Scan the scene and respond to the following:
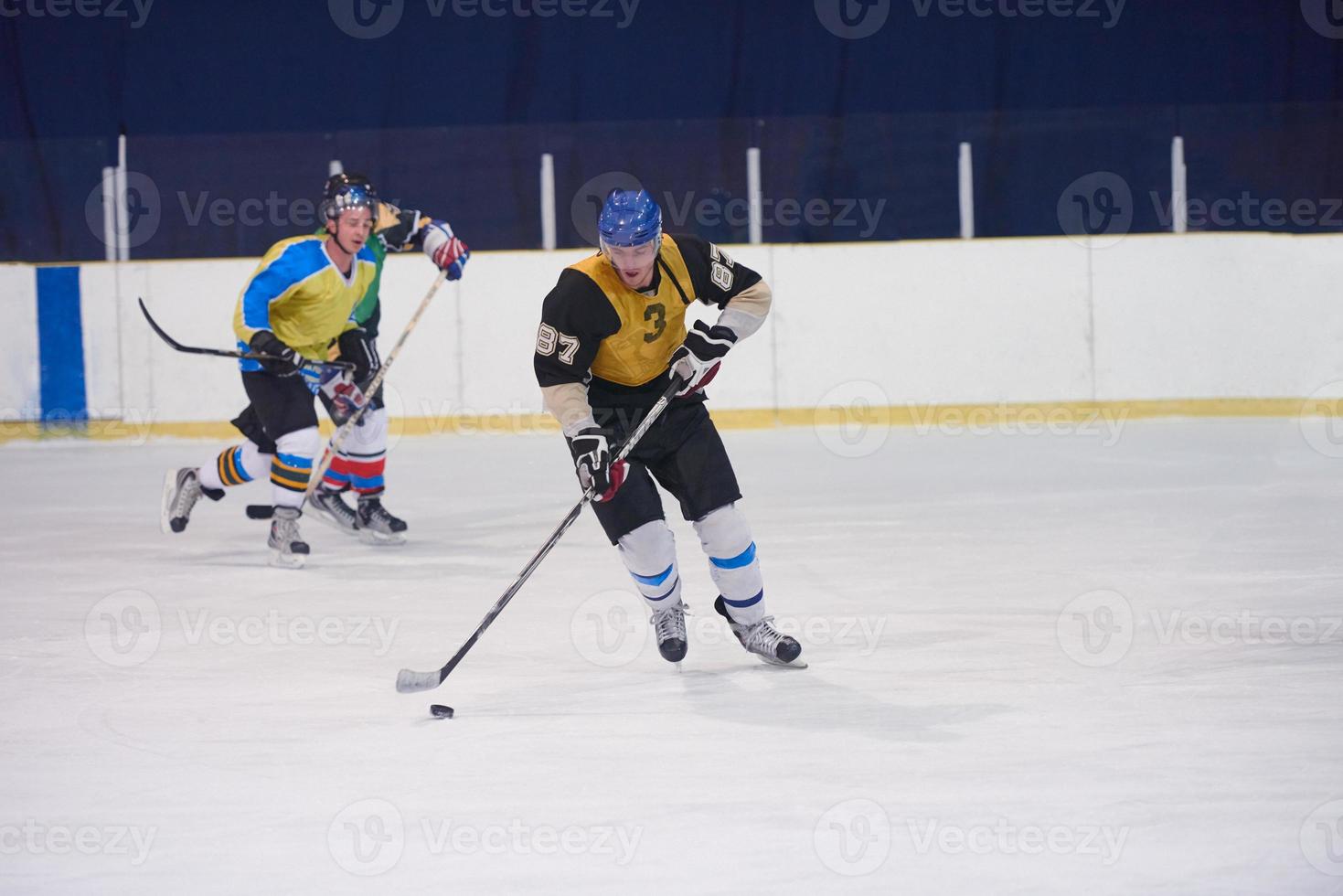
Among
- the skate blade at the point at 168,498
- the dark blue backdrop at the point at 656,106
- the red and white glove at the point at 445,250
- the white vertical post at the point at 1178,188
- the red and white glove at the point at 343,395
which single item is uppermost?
the dark blue backdrop at the point at 656,106

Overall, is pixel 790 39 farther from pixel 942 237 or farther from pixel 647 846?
pixel 647 846

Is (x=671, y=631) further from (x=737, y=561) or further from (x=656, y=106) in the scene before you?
(x=656, y=106)

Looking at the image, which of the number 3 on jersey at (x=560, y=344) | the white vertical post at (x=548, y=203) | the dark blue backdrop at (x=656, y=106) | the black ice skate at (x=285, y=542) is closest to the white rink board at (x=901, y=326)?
the white vertical post at (x=548, y=203)

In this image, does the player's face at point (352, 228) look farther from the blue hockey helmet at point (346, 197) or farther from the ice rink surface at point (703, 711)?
the ice rink surface at point (703, 711)

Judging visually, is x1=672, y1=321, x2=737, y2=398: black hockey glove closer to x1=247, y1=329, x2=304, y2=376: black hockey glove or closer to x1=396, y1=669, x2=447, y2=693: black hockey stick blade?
x1=396, y1=669, x2=447, y2=693: black hockey stick blade

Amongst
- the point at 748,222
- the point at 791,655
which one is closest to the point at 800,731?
the point at 791,655

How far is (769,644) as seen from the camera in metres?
3.26

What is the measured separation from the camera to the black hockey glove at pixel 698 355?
3.16m

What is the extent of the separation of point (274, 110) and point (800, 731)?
835cm

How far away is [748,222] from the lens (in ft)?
29.4

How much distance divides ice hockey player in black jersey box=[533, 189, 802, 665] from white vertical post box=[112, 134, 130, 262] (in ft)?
20.2

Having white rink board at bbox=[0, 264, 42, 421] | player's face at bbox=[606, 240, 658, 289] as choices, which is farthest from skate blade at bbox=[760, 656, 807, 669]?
white rink board at bbox=[0, 264, 42, 421]

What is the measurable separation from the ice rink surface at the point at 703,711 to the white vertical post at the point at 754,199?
324 cm

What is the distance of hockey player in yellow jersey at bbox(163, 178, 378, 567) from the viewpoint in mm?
4801
